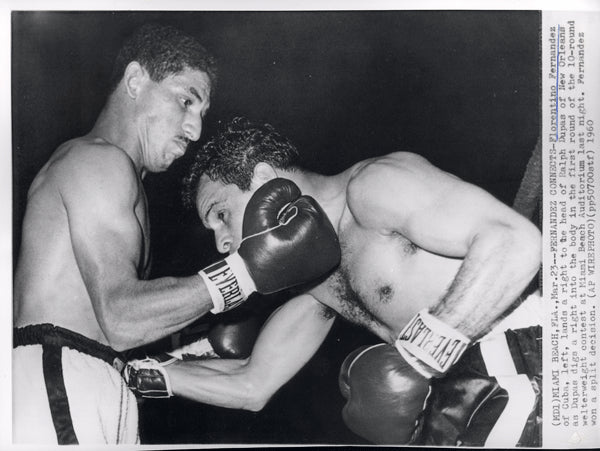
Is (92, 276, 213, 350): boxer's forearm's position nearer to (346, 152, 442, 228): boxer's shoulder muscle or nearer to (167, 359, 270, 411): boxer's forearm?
(167, 359, 270, 411): boxer's forearm

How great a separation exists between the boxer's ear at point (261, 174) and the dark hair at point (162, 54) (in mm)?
271

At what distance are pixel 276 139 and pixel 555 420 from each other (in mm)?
1136

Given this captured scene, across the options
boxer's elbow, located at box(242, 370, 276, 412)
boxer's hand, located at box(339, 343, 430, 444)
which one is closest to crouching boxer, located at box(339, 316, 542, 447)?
boxer's hand, located at box(339, 343, 430, 444)

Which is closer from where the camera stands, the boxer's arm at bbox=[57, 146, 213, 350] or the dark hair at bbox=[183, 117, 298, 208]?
the boxer's arm at bbox=[57, 146, 213, 350]

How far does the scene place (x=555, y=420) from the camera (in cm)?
197

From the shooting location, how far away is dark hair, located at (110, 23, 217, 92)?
1.96 meters

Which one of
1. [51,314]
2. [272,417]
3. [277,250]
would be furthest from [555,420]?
[51,314]

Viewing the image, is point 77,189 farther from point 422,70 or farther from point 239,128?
point 422,70

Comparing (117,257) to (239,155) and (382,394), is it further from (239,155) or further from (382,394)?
(382,394)

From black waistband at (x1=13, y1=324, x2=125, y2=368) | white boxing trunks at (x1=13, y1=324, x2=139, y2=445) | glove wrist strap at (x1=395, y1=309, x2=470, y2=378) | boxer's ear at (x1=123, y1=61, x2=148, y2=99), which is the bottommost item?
white boxing trunks at (x1=13, y1=324, x2=139, y2=445)

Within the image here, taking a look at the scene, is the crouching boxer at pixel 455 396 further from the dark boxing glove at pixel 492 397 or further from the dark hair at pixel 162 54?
the dark hair at pixel 162 54

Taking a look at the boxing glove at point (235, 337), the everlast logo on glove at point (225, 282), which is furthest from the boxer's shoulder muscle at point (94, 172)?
the boxing glove at point (235, 337)

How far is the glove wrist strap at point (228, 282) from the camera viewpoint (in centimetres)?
192

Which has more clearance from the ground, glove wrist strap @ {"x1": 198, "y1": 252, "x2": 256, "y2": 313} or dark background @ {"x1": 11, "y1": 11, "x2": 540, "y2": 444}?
dark background @ {"x1": 11, "y1": 11, "x2": 540, "y2": 444}
